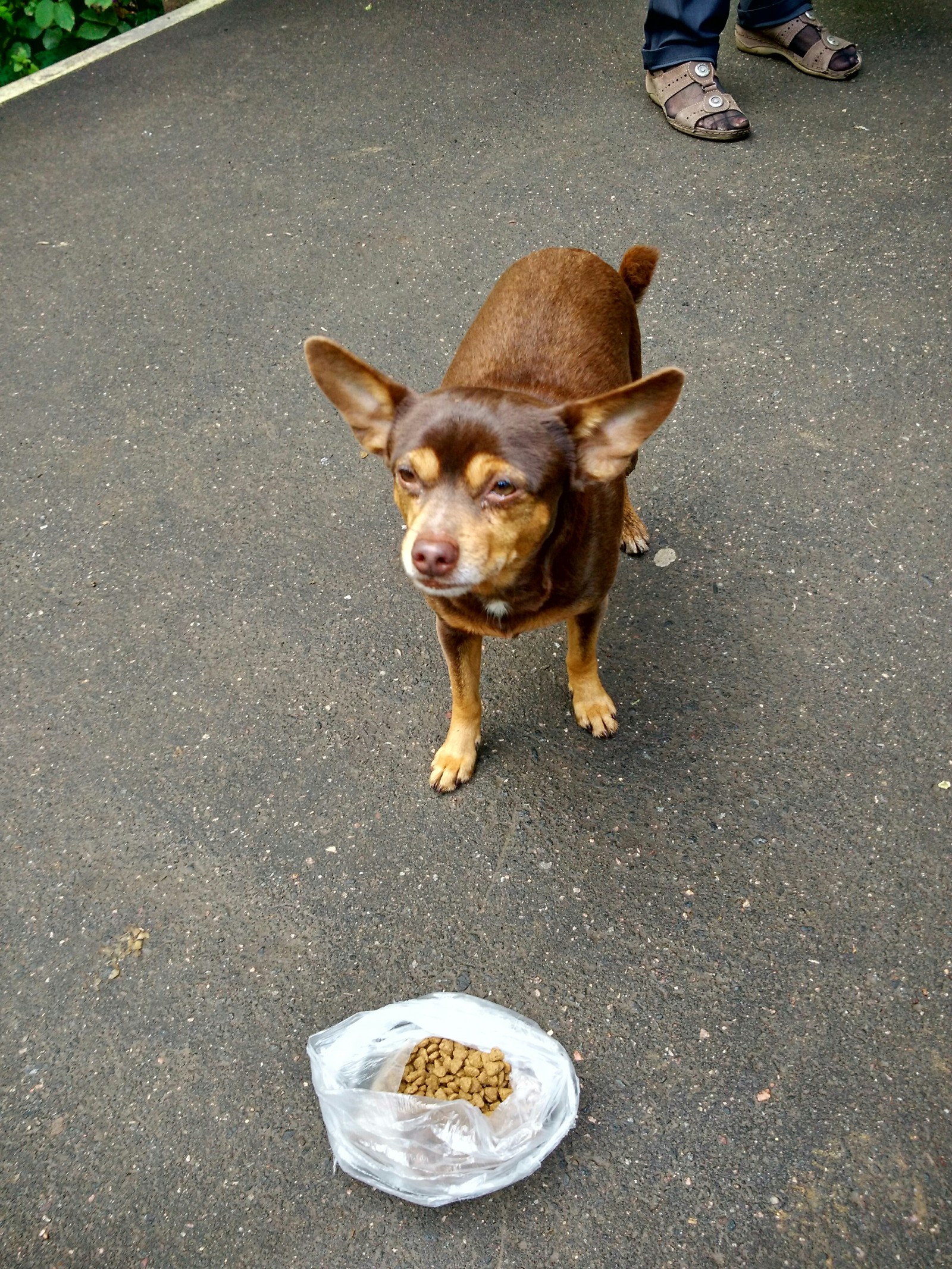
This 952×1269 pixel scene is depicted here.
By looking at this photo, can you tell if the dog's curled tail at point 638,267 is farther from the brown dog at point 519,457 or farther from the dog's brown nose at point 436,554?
the dog's brown nose at point 436,554

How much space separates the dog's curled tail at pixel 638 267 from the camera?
10.6 ft

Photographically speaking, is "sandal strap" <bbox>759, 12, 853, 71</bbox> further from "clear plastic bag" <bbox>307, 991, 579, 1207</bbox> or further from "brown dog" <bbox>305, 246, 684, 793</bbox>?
"clear plastic bag" <bbox>307, 991, 579, 1207</bbox>

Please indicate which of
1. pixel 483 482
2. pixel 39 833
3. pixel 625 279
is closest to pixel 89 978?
pixel 39 833

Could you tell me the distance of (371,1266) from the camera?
82.0 inches

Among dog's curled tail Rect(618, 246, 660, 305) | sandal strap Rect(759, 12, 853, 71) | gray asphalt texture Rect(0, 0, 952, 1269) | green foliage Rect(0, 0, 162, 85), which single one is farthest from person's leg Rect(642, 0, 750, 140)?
green foliage Rect(0, 0, 162, 85)

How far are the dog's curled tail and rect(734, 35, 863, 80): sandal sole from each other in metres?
2.78

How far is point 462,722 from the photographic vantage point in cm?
284

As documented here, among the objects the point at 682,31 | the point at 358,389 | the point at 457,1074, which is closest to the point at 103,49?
the point at 682,31

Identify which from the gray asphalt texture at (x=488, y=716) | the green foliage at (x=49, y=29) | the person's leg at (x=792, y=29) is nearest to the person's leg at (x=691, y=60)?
the gray asphalt texture at (x=488, y=716)

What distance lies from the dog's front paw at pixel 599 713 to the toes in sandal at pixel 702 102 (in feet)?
11.5

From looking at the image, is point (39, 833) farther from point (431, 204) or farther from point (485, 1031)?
point (431, 204)

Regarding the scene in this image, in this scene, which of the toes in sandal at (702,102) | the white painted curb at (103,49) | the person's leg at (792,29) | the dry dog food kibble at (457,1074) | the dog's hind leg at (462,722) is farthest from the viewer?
the white painted curb at (103,49)

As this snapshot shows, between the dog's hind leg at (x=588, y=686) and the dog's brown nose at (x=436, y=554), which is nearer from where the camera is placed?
the dog's brown nose at (x=436, y=554)

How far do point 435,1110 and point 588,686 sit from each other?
4.27ft
